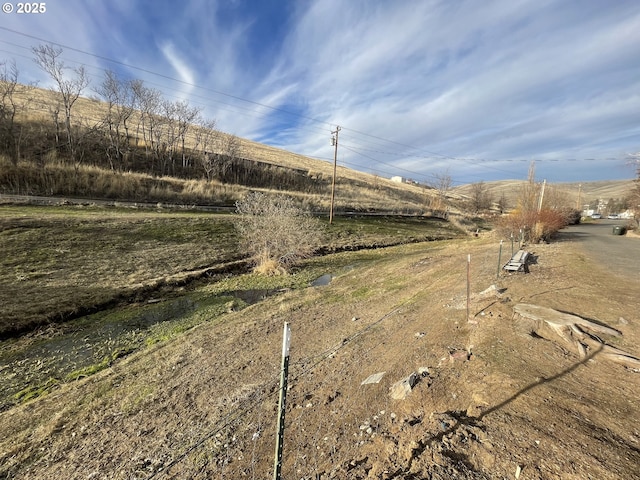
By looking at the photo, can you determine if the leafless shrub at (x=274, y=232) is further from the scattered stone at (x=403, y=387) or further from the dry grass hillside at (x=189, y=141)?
the dry grass hillside at (x=189, y=141)

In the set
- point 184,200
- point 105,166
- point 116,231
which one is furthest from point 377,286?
point 105,166

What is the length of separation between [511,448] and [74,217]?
2626cm

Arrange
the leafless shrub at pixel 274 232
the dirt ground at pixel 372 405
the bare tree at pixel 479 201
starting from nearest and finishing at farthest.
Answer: the dirt ground at pixel 372 405 < the leafless shrub at pixel 274 232 < the bare tree at pixel 479 201

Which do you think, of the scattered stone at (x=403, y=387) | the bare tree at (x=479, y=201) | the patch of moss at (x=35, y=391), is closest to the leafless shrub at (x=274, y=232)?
the patch of moss at (x=35, y=391)

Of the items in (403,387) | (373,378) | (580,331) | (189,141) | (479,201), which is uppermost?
(189,141)

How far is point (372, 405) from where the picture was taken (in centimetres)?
505

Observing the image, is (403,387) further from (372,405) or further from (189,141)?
(189,141)

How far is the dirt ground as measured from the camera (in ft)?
12.0

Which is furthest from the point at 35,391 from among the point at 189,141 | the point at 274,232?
the point at 189,141

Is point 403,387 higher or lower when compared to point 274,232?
lower

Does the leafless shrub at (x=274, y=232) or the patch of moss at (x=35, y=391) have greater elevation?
the leafless shrub at (x=274, y=232)

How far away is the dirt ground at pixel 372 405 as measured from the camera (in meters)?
3.67

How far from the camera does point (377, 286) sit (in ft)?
47.7

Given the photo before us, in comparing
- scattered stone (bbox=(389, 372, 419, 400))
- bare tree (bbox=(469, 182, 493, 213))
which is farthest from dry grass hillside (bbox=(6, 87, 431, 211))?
scattered stone (bbox=(389, 372, 419, 400))
